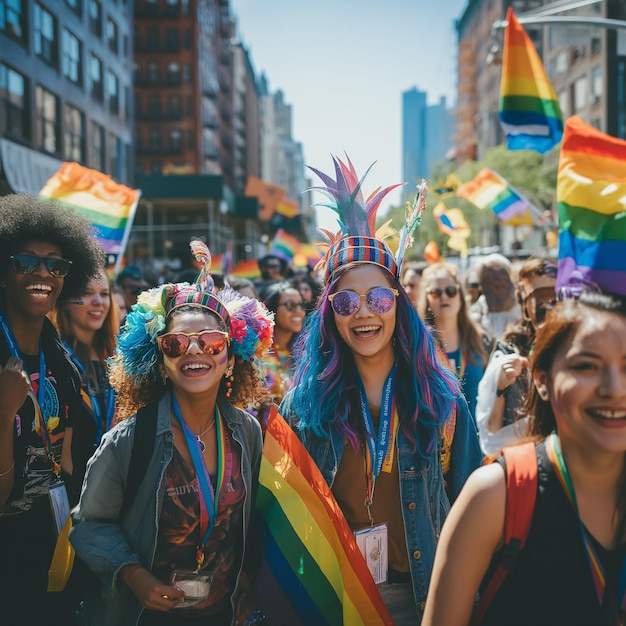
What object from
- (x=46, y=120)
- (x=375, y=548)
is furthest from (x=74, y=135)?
(x=375, y=548)

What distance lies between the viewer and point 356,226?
3156 millimetres

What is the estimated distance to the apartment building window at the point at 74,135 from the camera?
78.5ft

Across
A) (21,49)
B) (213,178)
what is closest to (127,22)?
(213,178)

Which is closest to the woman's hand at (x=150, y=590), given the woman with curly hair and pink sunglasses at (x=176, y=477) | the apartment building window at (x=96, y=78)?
the woman with curly hair and pink sunglasses at (x=176, y=477)

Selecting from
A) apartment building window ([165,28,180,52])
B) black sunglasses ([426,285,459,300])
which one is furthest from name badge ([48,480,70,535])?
apartment building window ([165,28,180,52])

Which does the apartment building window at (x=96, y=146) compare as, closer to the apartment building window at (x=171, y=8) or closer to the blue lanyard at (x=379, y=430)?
the blue lanyard at (x=379, y=430)

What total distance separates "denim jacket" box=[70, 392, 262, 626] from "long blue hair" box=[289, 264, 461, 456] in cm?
67

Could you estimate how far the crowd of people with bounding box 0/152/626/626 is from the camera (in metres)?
1.76

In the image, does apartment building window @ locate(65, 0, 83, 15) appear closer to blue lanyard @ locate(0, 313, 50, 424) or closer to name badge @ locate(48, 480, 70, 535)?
blue lanyard @ locate(0, 313, 50, 424)

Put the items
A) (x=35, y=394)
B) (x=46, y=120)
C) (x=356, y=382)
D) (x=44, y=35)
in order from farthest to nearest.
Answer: (x=46, y=120) < (x=44, y=35) < (x=35, y=394) < (x=356, y=382)

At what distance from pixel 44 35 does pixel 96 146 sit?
6.38m

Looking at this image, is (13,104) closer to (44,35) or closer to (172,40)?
(44,35)

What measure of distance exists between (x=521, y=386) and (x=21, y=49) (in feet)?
66.7

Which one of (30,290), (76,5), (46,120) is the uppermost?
(76,5)
